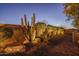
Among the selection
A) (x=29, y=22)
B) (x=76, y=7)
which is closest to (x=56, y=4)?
(x=76, y=7)

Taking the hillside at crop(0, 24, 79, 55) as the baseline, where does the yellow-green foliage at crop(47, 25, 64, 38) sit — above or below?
above

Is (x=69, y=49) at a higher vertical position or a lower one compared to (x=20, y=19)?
lower

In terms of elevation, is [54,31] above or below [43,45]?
above

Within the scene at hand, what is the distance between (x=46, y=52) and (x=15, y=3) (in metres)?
0.57

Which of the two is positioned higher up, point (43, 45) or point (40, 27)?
point (40, 27)

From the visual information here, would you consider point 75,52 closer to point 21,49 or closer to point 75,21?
point 75,21

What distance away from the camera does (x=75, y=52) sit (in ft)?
5.58

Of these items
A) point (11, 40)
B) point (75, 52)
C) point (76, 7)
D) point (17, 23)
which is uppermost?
point (76, 7)

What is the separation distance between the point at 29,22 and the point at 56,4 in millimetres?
319

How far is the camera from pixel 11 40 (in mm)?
1728

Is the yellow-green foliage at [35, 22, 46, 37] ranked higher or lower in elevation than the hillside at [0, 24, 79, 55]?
higher

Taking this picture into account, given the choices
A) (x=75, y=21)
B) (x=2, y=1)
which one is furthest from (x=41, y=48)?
(x=2, y=1)

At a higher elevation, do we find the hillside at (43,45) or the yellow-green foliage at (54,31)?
the yellow-green foliage at (54,31)

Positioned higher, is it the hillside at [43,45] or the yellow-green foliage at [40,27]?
the yellow-green foliage at [40,27]
